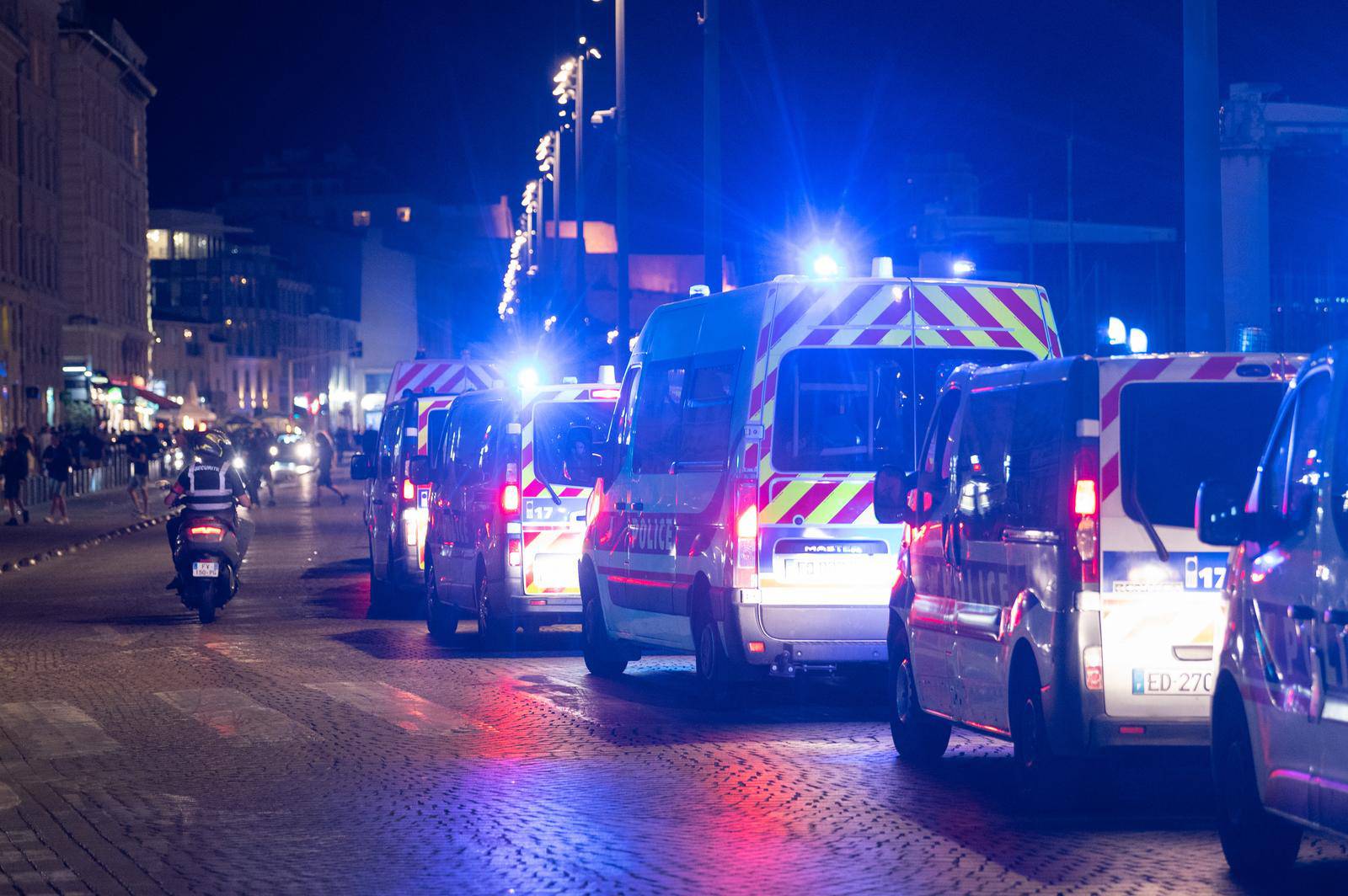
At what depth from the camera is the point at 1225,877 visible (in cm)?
827

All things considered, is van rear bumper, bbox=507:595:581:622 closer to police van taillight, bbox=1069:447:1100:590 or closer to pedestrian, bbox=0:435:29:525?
police van taillight, bbox=1069:447:1100:590

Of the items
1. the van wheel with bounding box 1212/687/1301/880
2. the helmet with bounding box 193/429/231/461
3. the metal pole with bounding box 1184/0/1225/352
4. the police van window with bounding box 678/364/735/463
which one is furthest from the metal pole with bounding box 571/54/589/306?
the van wheel with bounding box 1212/687/1301/880

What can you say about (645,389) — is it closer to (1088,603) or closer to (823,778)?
(823,778)

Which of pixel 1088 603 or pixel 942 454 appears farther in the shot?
pixel 942 454

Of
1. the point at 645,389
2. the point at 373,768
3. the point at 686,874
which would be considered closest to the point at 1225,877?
the point at 686,874

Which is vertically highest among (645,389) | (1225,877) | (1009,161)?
(1009,161)

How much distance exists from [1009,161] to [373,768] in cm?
4702

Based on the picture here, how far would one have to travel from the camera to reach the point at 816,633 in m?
13.1

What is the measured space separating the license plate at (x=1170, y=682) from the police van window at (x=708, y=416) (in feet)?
14.8

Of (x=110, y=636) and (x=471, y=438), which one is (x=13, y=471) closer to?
(x=110, y=636)

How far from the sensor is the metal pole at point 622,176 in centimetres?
3566

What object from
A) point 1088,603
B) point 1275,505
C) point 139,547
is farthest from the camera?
point 139,547

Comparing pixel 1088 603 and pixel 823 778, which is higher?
pixel 1088 603

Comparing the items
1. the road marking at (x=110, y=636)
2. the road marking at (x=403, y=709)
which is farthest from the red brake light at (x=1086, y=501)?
the road marking at (x=110, y=636)
